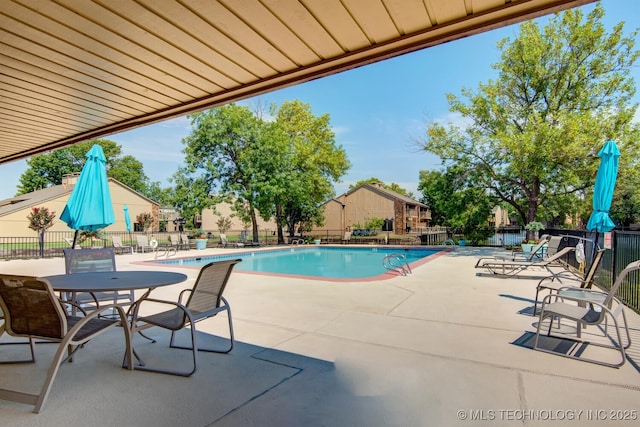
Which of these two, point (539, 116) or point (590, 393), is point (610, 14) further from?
point (590, 393)

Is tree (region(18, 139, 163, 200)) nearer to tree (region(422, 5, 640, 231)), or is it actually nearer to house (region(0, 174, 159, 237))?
house (region(0, 174, 159, 237))

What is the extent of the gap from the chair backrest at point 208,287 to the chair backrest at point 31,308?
92cm

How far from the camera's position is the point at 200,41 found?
2.70 meters

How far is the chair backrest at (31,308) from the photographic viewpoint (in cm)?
231

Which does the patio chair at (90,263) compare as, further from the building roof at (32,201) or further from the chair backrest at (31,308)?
the building roof at (32,201)

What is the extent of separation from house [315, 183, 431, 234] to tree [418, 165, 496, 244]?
16.4m

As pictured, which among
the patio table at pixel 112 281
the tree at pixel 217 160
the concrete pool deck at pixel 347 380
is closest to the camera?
the concrete pool deck at pixel 347 380

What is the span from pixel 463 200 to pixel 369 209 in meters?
19.2

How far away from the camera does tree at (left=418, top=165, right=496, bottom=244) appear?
17.2 meters

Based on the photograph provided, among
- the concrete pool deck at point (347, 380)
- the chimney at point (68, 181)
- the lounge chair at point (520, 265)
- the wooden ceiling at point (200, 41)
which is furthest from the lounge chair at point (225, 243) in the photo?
the wooden ceiling at point (200, 41)

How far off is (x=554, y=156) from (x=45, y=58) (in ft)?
53.9

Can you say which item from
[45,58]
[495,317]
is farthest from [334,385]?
[45,58]

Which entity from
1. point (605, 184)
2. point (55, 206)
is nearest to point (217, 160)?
point (55, 206)

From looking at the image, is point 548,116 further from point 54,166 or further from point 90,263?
point 54,166
